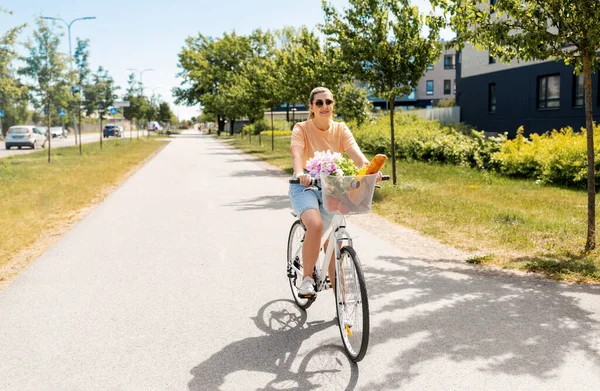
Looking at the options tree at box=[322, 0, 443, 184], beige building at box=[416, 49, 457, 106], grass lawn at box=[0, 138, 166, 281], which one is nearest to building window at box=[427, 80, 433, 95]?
beige building at box=[416, 49, 457, 106]

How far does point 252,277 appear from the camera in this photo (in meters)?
6.16

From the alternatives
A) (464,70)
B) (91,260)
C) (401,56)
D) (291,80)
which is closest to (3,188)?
(91,260)

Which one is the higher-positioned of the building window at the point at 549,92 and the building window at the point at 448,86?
the building window at the point at 448,86

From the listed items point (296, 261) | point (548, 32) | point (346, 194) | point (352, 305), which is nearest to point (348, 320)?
point (352, 305)

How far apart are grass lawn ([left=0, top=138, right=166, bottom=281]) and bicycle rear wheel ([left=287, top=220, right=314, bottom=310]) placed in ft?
12.5

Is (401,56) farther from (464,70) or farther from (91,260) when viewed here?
(464,70)

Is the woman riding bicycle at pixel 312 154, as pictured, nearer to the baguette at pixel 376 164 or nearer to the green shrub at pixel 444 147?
the baguette at pixel 376 164

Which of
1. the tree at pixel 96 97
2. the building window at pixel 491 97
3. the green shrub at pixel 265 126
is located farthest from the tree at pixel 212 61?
the building window at pixel 491 97

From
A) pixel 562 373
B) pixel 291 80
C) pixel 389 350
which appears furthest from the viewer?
pixel 291 80

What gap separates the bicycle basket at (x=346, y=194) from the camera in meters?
3.81

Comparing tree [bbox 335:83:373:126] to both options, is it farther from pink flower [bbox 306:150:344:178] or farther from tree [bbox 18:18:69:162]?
pink flower [bbox 306:150:344:178]

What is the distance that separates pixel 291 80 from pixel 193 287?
60.5ft

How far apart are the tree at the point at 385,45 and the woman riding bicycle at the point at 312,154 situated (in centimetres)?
899

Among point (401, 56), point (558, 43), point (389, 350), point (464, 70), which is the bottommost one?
point (389, 350)
